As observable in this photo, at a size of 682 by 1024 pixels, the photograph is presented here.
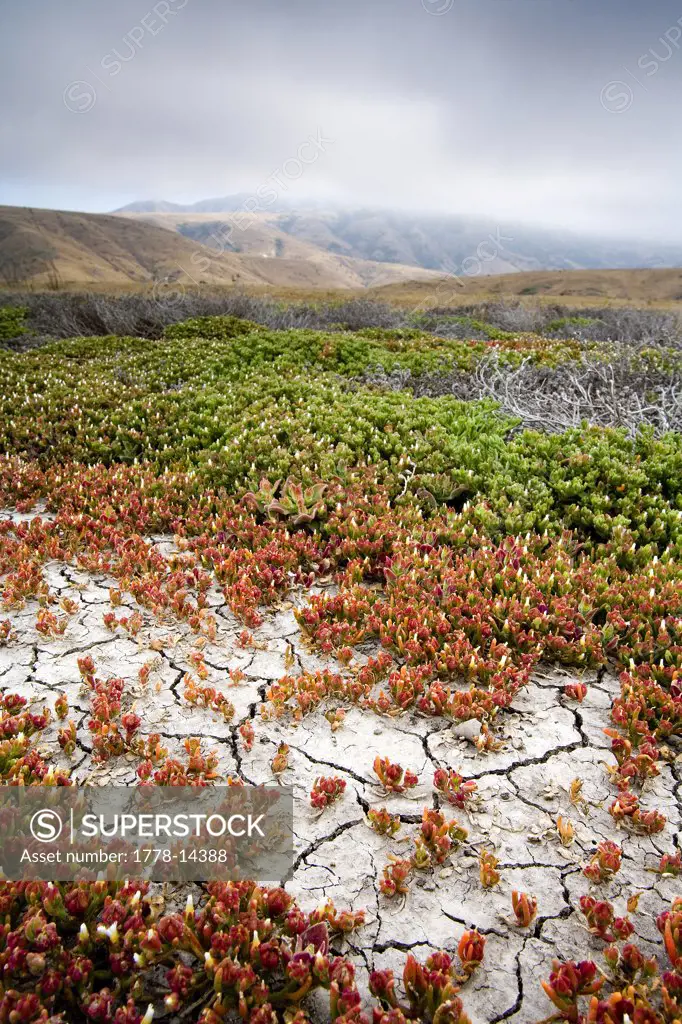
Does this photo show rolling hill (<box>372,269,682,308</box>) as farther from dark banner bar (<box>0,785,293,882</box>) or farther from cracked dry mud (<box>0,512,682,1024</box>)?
dark banner bar (<box>0,785,293,882</box>)

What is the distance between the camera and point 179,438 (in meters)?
8.87

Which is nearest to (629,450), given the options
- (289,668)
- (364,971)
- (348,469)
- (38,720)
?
(348,469)

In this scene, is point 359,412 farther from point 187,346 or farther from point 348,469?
point 187,346

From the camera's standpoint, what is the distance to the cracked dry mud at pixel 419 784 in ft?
8.24

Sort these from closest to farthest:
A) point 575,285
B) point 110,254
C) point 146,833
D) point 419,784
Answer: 1. point 146,833
2. point 419,784
3. point 575,285
4. point 110,254

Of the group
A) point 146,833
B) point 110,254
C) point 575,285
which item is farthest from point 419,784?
point 110,254

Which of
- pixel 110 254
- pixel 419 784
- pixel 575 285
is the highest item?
pixel 110 254

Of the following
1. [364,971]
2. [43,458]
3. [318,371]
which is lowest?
[364,971]

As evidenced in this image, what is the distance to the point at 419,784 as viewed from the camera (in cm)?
334

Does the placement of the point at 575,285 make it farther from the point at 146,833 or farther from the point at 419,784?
the point at 146,833

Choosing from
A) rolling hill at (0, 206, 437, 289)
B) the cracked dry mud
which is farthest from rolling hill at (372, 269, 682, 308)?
the cracked dry mud

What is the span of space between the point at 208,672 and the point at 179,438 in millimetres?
5492

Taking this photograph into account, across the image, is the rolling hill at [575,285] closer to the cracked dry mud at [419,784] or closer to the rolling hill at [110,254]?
the rolling hill at [110,254]

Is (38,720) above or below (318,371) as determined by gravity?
below
